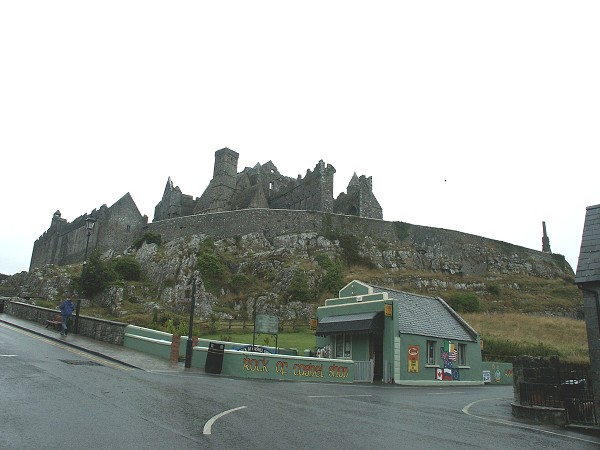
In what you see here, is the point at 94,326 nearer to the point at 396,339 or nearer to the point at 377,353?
the point at 377,353

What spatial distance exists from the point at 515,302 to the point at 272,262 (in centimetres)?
3060

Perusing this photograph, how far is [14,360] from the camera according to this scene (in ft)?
47.9

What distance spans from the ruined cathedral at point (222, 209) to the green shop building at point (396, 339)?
32.3m

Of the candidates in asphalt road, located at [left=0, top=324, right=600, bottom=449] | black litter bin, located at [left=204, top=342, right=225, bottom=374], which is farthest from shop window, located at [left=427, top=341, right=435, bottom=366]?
black litter bin, located at [left=204, top=342, right=225, bottom=374]

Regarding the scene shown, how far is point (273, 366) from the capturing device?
791 inches

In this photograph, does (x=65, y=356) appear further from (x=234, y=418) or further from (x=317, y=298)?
(x=317, y=298)

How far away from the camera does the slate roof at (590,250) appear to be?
1487cm

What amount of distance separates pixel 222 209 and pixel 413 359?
5350 cm

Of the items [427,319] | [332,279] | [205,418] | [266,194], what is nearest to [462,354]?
[427,319]

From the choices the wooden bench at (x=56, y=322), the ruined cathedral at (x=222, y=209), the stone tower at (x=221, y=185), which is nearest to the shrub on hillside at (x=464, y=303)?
the ruined cathedral at (x=222, y=209)

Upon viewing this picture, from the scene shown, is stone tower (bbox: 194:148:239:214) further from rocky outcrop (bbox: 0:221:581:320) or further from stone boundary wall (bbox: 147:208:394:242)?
rocky outcrop (bbox: 0:221:581:320)

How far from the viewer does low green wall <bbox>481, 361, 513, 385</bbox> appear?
32688 millimetres

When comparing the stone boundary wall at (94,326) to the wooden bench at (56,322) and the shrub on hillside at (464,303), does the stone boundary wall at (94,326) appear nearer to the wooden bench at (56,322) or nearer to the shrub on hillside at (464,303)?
the wooden bench at (56,322)

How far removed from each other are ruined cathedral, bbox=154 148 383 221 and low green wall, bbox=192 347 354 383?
48.1m
